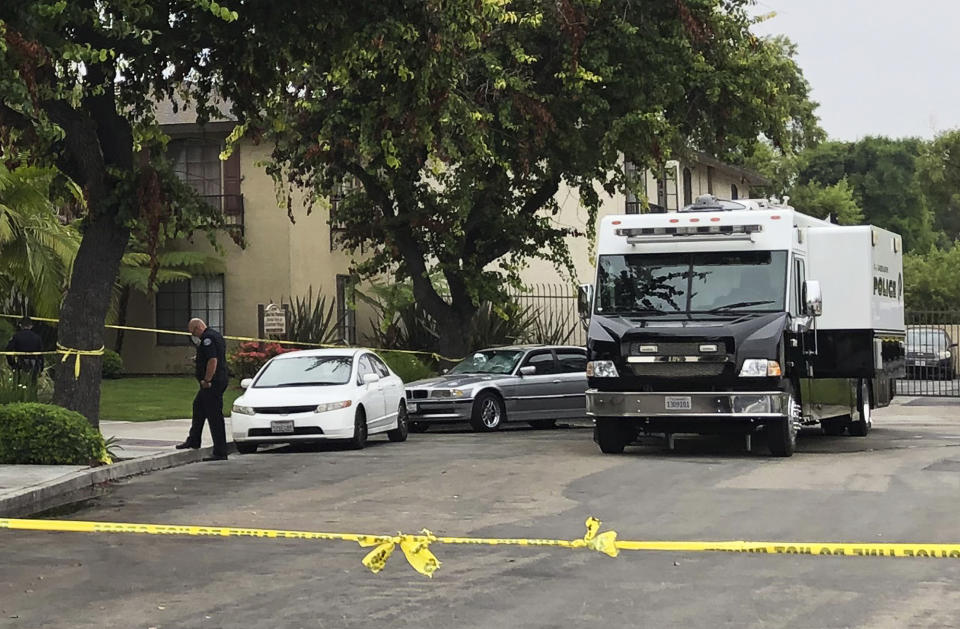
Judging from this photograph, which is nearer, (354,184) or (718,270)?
(718,270)

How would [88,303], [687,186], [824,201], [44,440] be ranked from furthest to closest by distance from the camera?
[824,201]
[687,186]
[88,303]
[44,440]

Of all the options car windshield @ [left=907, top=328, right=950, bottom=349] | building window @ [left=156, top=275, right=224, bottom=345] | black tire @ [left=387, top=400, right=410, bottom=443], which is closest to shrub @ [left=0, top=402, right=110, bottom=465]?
black tire @ [left=387, top=400, right=410, bottom=443]

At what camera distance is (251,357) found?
101 feet

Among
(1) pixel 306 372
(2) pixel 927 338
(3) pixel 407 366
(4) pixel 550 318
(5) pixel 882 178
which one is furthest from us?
(5) pixel 882 178

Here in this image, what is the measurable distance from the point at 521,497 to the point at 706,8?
42.8ft

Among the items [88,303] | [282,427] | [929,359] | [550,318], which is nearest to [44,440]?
[88,303]

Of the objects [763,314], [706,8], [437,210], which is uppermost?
[706,8]

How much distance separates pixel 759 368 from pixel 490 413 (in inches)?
292

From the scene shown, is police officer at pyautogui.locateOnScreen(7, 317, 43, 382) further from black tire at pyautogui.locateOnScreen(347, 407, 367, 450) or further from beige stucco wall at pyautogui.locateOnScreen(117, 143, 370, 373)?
black tire at pyautogui.locateOnScreen(347, 407, 367, 450)

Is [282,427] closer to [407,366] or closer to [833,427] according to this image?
[833,427]

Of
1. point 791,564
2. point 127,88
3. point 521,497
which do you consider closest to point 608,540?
point 791,564

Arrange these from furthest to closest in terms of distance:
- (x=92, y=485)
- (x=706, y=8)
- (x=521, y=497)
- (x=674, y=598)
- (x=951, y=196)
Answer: (x=951, y=196) < (x=706, y=8) < (x=92, y=485) < (x=521, y=497) < (x=674, y=598)

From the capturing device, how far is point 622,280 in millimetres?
17578

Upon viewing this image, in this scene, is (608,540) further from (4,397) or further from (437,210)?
(437,210)
